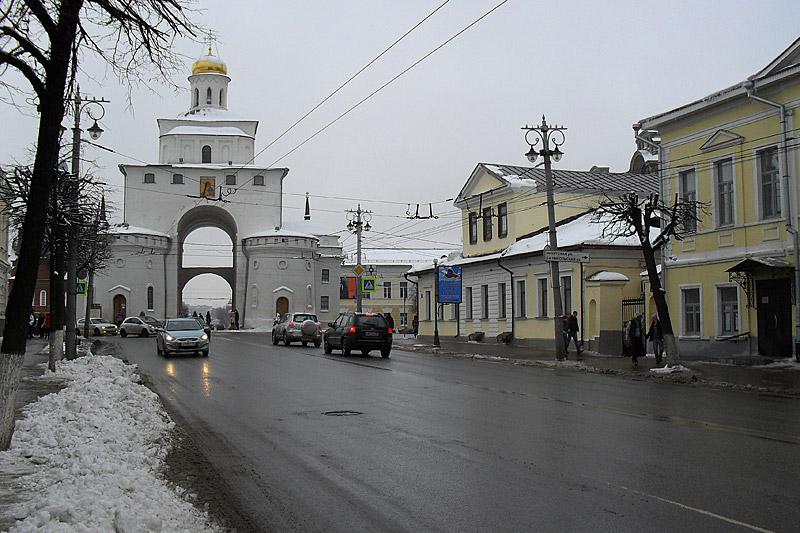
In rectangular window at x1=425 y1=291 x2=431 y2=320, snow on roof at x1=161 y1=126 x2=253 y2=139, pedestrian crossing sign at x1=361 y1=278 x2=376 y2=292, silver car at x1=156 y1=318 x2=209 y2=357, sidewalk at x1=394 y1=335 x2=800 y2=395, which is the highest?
snow on roof at x1=161 y1=126 x2=253 y2=139

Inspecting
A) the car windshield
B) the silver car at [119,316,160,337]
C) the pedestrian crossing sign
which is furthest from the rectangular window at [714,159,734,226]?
the silver car at [119,316,160,337]

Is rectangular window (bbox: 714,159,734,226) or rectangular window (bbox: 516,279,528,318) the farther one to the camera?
rectangular window (bbox: 516,279,528,318)

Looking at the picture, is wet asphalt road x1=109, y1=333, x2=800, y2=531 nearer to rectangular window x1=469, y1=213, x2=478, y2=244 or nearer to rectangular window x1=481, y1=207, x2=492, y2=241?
rectangular window x1=481, y1=207, x2=492, y2=241

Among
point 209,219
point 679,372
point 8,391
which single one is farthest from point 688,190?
point 209,219

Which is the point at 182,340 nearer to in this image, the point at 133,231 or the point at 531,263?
the point at 531,263

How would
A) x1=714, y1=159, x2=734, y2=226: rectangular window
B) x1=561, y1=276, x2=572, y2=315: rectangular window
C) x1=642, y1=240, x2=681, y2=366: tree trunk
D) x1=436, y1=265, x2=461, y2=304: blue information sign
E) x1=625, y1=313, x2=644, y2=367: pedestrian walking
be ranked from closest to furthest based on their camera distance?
1. x1=642, y1=240, x2=681, y2=366: tree trunk
2. x1=625, y1=313, x2=644, y2=367: pedestrian walking
3. x1=714, y1=159, x2=734, y2=226: rectangular window
4. x1=561, y1=276, x2=572, y2=315: rectangular window
5. x1=436, y1=265, x2=461, y2=304: blue information sign

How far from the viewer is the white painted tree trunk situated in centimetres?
886

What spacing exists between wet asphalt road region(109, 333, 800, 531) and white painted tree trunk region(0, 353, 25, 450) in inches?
88.8

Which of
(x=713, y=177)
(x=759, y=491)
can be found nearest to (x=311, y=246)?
(x=713, y=177)

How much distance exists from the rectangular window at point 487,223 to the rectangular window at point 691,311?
18000 millimetres

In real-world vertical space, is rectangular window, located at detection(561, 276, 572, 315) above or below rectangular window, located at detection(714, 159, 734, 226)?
below

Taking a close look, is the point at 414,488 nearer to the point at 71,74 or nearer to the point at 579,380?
the point at 71,74

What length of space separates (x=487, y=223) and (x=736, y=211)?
20.9 m

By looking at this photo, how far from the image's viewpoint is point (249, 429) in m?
11.7
